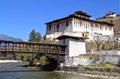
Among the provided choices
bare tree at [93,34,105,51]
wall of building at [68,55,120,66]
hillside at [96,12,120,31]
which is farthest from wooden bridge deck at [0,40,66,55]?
hillside at [96,12,120,31]

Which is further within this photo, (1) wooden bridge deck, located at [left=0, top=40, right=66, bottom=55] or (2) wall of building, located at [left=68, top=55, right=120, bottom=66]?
(1) wooden bridge deck, located at [left=0, top=40, right=66, bottom=55]

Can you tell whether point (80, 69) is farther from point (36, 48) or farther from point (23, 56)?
point (23, 56)

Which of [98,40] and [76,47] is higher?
[98,40]

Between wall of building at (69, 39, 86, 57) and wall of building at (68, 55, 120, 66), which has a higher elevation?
wall of building at (69, 39, 86, 57)

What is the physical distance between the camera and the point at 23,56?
77.1 metres

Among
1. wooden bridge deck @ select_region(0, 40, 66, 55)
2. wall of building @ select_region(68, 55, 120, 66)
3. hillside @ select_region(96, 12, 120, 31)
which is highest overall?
hillside @ select_region(96, 12, 120, 31)

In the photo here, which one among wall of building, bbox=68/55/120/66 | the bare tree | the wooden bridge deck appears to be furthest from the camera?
the bare tree

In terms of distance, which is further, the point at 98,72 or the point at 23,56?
the point at 23,56

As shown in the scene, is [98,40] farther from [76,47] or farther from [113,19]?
[113,19]

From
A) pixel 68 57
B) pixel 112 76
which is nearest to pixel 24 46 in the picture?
pixel 68 57

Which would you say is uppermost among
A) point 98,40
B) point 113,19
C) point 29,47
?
point 113,19

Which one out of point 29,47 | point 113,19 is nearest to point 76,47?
point 29,47

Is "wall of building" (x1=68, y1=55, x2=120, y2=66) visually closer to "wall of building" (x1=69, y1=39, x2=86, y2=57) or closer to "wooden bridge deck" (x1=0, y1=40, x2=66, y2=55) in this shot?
"wall of building" (x1=69, y1=39, x2=86, y2=57)

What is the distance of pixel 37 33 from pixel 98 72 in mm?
83370
